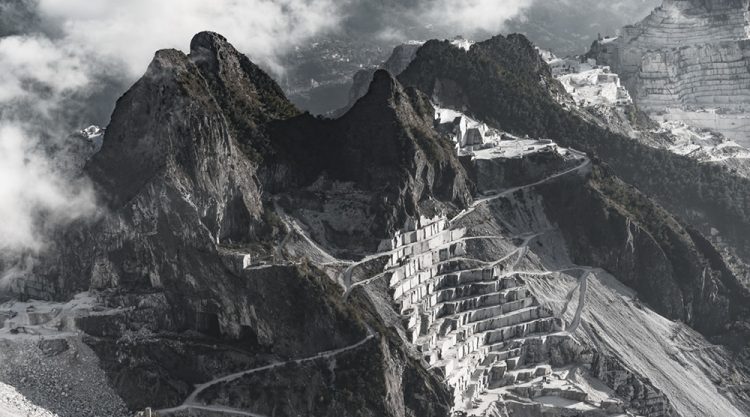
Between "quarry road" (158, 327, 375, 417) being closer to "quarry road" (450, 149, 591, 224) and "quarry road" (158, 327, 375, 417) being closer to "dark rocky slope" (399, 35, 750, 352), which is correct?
"quarry road" (450, 149, 591, 224)

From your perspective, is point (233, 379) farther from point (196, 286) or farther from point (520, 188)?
point (520, 188)

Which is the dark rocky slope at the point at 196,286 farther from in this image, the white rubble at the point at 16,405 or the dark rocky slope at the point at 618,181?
the dark rocky slope at the point at 618,181

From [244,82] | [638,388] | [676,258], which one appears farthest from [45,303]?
[676,258]

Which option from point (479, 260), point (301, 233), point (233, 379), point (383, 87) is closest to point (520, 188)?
point (479, 260)

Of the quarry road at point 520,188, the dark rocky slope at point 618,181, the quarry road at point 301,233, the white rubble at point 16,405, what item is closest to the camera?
the white rubble at point 16,405

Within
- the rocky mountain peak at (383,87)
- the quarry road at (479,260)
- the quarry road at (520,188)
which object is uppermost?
the rocky mountain peak at (383,87)

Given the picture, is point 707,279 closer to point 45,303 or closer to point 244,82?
point 244,82

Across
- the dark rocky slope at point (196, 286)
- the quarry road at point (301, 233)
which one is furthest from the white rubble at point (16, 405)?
the quarry road at point (301, 233)

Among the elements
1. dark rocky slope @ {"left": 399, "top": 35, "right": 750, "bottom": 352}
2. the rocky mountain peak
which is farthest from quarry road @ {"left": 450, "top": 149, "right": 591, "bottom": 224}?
the rocky mountain peak
